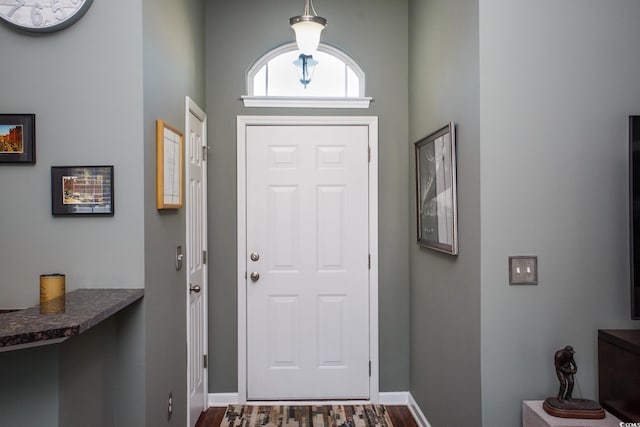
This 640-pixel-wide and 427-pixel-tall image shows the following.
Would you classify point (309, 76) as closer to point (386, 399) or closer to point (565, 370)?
point (386, 399)

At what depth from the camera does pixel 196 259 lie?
11.2ft

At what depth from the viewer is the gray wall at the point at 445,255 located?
2385mm

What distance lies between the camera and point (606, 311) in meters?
2.31

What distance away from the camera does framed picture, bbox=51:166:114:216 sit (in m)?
2.19

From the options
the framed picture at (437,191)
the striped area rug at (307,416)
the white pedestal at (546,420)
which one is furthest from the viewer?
the striped area rug at (307,416)

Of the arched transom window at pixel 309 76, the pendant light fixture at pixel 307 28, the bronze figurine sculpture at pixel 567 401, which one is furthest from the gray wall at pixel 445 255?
the pendant light fixture at pixel 307 28

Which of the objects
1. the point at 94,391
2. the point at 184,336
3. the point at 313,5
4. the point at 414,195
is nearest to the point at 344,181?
the point at 414,195

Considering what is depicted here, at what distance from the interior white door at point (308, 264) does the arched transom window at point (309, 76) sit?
27 centimetres

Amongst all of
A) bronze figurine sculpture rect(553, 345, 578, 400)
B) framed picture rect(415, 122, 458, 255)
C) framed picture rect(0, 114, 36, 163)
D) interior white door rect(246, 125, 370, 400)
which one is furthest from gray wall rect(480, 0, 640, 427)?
framed picture rect(0, 114, 36, 163)

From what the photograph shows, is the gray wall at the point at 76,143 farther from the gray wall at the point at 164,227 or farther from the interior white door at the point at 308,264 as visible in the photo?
the interior white door at the point at 308,264

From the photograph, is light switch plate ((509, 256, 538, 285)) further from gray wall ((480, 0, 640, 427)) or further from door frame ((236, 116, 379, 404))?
door frame ((236, 116, 379, 404))

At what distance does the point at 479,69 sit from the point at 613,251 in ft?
3.21

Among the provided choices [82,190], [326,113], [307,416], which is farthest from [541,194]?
[307,416]

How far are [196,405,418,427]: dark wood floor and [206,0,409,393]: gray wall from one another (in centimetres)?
14
